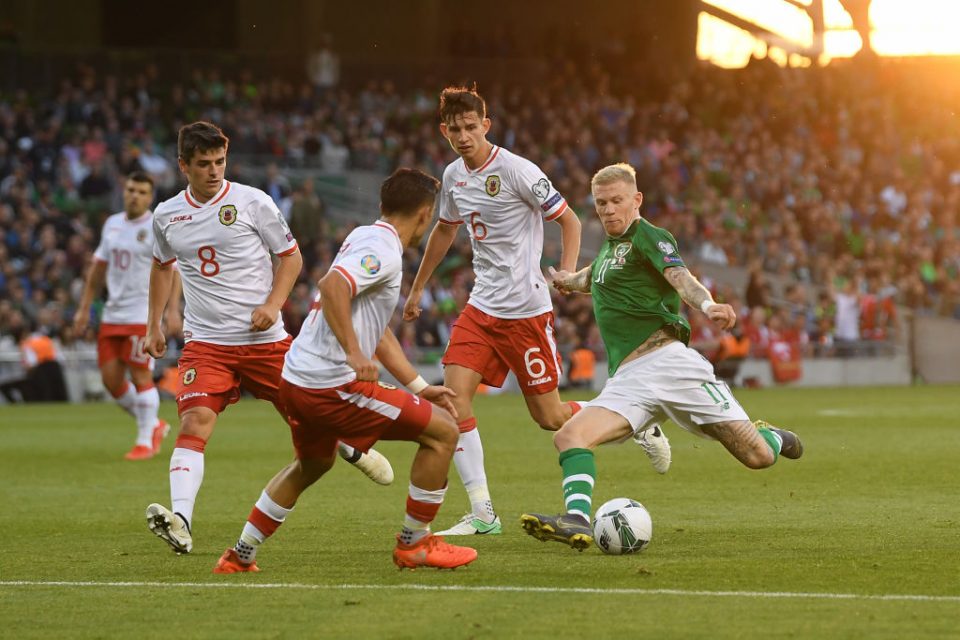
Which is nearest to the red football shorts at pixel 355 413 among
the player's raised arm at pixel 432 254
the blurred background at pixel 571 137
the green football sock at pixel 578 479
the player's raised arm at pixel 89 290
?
the green football sock at pixel 578 479

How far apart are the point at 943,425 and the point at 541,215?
9.01 metres

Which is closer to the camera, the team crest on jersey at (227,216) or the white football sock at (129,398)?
the team crest on jersey at (227,216)

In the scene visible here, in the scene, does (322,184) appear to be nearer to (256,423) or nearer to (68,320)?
(68,320)

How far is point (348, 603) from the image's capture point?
20.5ft

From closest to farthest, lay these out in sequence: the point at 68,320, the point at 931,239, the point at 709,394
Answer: the point at 709,394, the point at 68,320, the point at 931,239

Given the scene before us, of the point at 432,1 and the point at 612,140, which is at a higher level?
the point at 432,1

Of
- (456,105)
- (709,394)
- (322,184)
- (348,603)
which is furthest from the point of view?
(322,184)

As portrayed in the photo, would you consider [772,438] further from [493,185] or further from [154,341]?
[154,341]

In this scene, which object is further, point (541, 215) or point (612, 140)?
point (612, 140)

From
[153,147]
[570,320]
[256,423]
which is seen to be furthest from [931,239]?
[256,423]

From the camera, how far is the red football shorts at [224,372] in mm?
8477

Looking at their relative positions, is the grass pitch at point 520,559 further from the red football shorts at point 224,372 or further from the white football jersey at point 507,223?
the white football jersey at point 507,223

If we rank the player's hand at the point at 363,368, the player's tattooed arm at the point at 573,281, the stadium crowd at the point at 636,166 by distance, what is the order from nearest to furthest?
1. the player's hand at the point at 363,368
2. the player's tattooed arm at the point at 573,281
3. the stadium crowd at the point at 636,166

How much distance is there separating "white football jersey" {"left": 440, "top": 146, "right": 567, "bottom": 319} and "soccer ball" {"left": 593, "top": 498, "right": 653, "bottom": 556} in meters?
1.81
